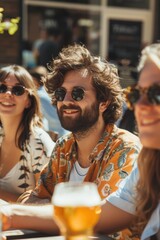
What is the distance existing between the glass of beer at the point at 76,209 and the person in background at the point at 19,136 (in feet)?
7.46

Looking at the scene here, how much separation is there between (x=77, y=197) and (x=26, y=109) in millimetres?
2903

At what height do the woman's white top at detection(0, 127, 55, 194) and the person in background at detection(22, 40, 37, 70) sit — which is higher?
the woman's white top at detection(0, 127, 55, 194)

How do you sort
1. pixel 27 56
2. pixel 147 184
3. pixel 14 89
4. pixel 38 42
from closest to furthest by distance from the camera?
pixel 147 184, pixel 14 89, pixel 27 56, pixel 38 42

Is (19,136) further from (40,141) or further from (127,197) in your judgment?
(127,197)

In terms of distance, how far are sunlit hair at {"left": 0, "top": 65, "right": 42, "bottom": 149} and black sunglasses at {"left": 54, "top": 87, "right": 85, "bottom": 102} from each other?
1.02m

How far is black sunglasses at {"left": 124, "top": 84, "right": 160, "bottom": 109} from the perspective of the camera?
6.88ft

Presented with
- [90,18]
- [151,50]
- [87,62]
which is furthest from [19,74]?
[90,18]

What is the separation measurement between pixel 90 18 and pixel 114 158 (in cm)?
820

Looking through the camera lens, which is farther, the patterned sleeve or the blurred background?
the blurred background

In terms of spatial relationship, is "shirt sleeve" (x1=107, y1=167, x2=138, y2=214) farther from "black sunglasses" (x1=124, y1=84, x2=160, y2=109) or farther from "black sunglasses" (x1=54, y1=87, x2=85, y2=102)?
"black sunglasses" (x1=54, y1=87, x2=85, y2=102)

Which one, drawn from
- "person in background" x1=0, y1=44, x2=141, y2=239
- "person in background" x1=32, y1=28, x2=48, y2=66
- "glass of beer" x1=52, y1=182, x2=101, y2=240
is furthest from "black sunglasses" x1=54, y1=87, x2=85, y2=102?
"person in background" x1=32, y1=28, x2=48, y2=66

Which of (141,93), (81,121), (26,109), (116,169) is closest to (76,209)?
(141,93)

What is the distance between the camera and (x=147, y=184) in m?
2.37

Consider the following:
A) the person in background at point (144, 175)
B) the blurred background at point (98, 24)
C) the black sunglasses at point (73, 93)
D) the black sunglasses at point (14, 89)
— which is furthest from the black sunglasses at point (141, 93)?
the blurred background at point (98, 24)
